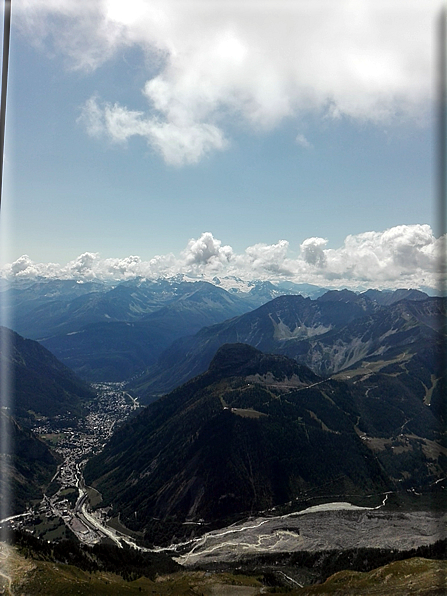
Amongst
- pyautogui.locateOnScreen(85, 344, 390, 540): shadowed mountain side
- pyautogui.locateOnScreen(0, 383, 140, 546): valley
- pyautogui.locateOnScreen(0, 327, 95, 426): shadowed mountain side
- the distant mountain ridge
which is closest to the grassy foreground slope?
pyautogui.locateOnScreen(0, 383, 140, 546): valley

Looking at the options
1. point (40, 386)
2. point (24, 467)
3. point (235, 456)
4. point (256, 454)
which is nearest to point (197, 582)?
point (235, 456)

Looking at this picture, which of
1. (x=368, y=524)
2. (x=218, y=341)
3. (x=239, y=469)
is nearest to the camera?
(x=368, y=524)

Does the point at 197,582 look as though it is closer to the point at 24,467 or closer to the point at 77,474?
the point at 24,467

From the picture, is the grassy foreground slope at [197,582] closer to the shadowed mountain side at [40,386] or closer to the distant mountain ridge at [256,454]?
the distant mountain ridge at [256,454]

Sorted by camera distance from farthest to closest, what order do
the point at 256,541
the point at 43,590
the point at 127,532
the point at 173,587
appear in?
1. the point at 127,532
2. the point at 256,541
3. the point at 173,587
4. the point at 43,590

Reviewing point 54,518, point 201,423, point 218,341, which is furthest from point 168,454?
point 218,341

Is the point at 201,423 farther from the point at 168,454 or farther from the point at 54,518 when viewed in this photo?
the point at 54,518
